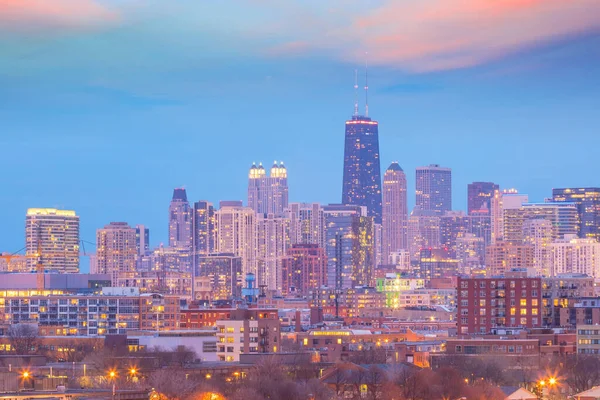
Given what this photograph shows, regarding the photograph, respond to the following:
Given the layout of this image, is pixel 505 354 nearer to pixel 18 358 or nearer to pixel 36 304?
pixel 18 358

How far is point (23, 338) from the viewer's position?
15962cm

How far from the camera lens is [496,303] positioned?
16475 cm

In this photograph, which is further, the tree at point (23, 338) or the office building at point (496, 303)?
the office building at point (496, 303)

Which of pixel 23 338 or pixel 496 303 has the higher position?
pixel 496 303

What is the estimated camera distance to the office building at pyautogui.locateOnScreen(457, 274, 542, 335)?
536ft

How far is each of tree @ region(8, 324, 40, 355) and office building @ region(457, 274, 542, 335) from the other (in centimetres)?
3821

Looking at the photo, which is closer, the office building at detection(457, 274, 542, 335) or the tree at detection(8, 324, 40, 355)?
the tree at detection(8, 324, 40, 355)

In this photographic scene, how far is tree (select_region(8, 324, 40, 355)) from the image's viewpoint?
14904 centimetres

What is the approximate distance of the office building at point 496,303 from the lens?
163500mm

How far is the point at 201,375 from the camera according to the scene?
11225 centimetres

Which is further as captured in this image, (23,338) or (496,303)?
(496,303)

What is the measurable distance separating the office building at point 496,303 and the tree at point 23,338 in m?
A: 38.2

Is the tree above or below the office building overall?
below

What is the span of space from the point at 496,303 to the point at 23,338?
4293 centimetres
